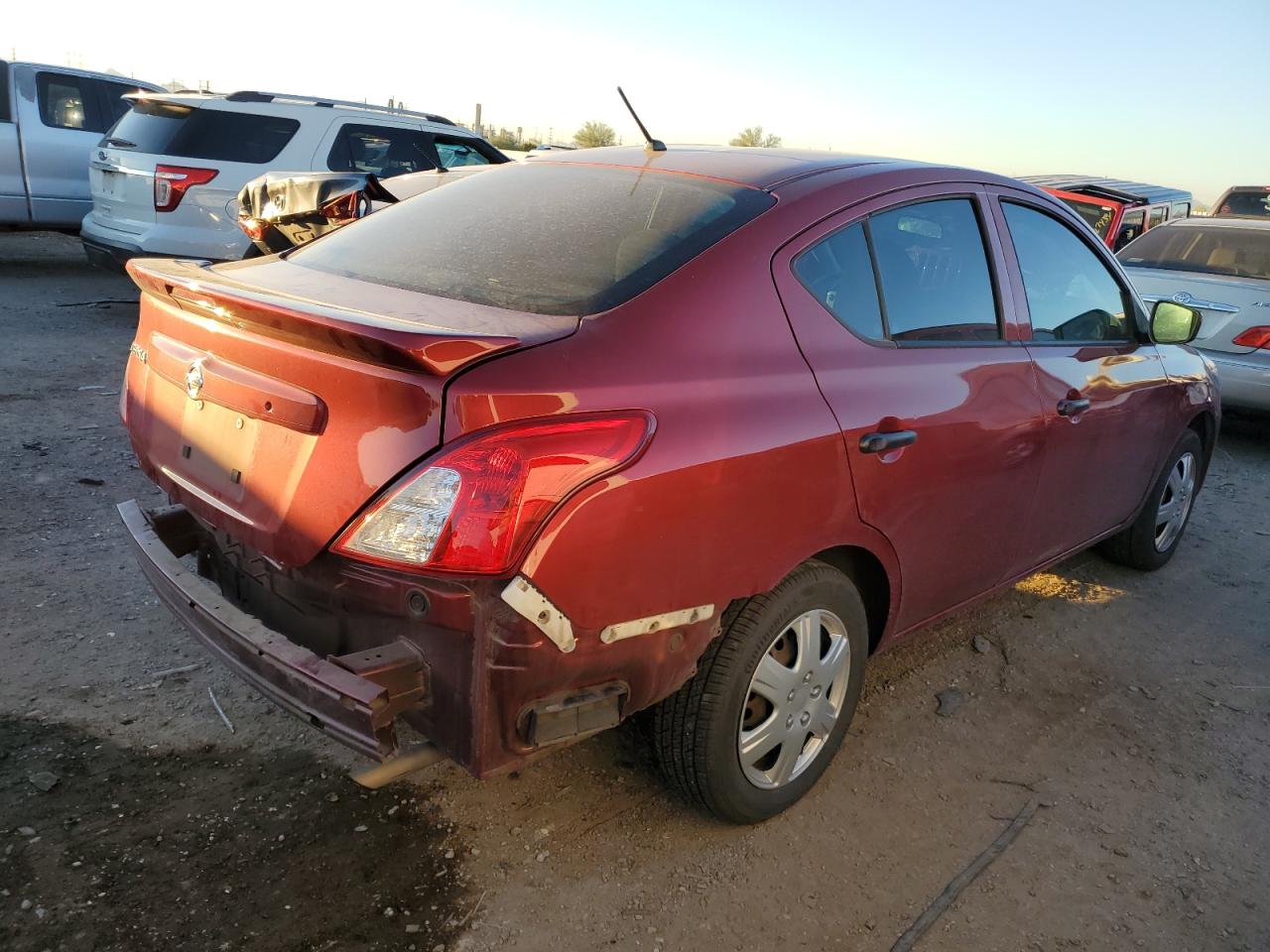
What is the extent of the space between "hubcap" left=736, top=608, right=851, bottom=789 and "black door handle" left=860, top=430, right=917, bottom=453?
44 cm

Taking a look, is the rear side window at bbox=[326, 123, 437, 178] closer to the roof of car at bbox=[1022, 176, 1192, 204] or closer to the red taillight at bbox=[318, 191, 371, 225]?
the red taillight at bbox=[318, 191, 371, 225]

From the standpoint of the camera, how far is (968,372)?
2.88m

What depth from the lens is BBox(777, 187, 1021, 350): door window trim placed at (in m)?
2.50

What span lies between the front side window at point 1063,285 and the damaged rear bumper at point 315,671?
2.39 m

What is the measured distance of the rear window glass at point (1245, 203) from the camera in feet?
42.5

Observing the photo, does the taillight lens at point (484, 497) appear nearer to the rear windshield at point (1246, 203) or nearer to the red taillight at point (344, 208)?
the red taillight at point (344, 208)

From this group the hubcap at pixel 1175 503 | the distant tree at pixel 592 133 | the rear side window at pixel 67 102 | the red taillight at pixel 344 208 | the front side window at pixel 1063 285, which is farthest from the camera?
the distant tree at pixel 592 133

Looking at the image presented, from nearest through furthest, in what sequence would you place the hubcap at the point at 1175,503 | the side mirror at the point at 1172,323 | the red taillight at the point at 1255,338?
the side mirror at the point at 1172,323 → the hubcap at the point at 1175,503 → the red taillight at the point at 1255,338

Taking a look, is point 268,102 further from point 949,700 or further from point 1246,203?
point 1246,203

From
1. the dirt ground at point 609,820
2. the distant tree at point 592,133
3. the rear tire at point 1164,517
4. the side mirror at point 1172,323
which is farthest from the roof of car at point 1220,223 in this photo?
the distant tree at point 592,133

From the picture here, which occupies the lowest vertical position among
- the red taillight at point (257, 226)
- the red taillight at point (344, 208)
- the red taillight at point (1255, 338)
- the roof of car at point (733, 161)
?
the red taillight at point (1255, 338)

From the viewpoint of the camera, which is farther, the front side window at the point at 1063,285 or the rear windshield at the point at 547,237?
the front side window at the point at 1063,285

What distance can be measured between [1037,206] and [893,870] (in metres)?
2.30

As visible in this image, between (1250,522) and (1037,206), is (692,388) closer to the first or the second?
(1037,206)
